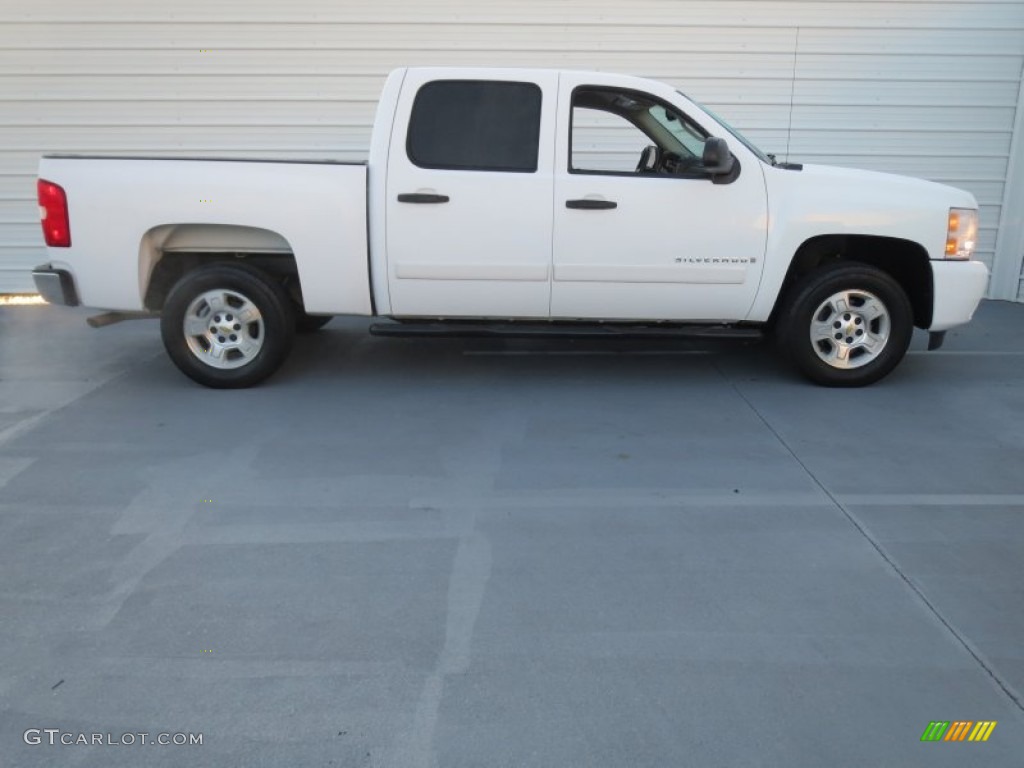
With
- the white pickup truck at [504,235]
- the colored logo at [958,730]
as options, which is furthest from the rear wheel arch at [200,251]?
the colored logo at [958,730]

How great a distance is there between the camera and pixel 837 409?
18.8 feet

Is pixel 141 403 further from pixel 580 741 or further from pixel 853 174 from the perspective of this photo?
pixel 853 174

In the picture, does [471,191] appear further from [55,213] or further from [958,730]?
[958,730]

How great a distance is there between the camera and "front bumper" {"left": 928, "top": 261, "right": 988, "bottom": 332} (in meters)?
5.85

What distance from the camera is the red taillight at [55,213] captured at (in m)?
5.57

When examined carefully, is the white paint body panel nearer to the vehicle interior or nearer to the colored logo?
the vehicle interior

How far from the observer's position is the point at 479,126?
5.75 m

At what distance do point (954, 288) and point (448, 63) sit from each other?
5.37 meters

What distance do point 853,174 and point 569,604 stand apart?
400 centimetres

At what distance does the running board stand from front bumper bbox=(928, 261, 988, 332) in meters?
1.18

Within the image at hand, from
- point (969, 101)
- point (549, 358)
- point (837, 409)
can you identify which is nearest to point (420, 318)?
point (549, 358)

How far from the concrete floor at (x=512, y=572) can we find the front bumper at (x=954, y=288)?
0.56 metres

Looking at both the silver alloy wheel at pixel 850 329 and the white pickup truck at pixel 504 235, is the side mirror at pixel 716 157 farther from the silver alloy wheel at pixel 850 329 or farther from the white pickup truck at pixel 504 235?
the silver alloy wheel at pixel 850 329

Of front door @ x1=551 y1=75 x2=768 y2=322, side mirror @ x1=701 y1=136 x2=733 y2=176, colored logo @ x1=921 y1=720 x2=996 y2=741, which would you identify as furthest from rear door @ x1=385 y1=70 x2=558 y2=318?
colored logo @ x1=921 y1=720 x2=996 y2=741
